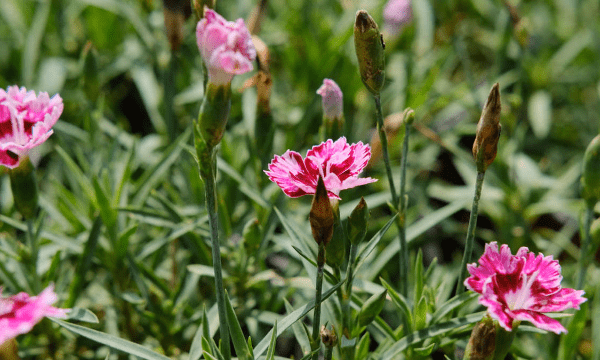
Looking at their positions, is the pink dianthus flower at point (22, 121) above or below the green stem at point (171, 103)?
above

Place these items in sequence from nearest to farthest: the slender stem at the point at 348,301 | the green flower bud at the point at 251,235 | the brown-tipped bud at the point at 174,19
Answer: the slender stem at the point at 348,301
the green flower bud at the point at 251,235
the brown-tipped bud at the point at 174,19

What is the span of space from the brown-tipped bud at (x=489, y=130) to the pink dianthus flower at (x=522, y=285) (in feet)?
0.43

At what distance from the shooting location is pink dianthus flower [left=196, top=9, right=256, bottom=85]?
0.66 metres

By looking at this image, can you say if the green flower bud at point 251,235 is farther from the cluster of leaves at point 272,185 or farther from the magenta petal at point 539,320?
the magenta petal at point 539,320

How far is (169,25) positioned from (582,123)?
1439mm

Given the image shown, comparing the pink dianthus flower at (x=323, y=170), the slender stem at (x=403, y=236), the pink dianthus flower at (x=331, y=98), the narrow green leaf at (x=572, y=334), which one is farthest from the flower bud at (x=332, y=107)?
the narrow green leaf at (x=572, y=334)

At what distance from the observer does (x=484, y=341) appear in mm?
791

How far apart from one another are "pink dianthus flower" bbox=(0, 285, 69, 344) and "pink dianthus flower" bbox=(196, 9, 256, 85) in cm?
33

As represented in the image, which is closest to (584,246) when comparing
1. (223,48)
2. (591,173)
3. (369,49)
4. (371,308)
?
(591,173)

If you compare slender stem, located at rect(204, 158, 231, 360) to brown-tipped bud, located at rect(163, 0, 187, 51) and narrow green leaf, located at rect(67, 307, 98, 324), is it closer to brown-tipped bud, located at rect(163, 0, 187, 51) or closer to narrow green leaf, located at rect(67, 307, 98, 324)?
narrow green leaf, located at rect(67, 307, 98, 324)

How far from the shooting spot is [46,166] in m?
1.75

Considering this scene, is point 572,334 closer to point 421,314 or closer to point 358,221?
point 421,314

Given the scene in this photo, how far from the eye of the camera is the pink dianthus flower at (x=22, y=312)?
63cm

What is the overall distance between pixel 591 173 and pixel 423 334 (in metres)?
0.42
